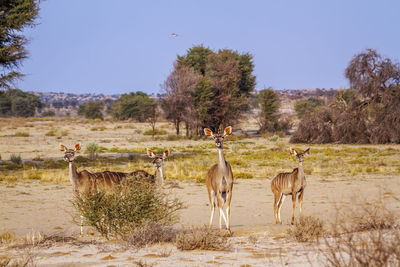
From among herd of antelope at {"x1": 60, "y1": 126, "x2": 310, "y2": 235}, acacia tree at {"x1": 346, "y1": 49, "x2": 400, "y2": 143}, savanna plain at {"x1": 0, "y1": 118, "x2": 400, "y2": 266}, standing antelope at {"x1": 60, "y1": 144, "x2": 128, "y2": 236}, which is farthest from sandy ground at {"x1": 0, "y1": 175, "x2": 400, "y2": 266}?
acacia tree at {"x1": 346, "y1": 49, "x2": 400, "y2": 143}

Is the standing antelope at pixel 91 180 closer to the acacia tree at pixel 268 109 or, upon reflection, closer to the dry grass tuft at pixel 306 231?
the dry grass tuft at pixel 306 231

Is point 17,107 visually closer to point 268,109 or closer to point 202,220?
point 268,109

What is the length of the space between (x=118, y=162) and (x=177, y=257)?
1889 centimetres

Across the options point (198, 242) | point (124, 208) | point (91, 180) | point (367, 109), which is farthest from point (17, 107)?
point (198, 242)

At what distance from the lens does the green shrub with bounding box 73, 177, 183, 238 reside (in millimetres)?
8870

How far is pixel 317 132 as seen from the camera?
133 feet

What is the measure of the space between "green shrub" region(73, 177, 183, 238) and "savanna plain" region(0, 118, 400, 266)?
363 mm

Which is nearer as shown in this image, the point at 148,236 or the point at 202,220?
the point at 148,236

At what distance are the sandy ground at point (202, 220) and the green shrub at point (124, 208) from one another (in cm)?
47

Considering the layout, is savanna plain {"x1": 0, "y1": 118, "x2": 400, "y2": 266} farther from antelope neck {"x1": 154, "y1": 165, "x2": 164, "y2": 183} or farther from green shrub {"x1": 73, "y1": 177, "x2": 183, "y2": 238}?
antelope neck {"x1": 154, "y1": 165, "x2": 164, "y2": 183}

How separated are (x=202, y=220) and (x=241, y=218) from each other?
1.04m

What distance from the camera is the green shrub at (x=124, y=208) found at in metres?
8.87

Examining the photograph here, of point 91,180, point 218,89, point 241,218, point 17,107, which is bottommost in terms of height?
point 241,218

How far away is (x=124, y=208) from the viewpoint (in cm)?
895
